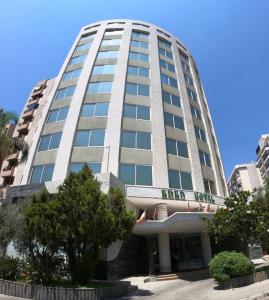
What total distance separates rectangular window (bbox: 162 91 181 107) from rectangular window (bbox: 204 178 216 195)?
10.7 metres

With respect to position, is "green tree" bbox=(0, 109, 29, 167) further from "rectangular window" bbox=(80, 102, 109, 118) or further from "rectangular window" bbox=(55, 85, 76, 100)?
"rectangular window" bbox=(55, 85, 76, 100)

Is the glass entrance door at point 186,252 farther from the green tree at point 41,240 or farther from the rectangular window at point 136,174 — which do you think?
the green tree at point 41,240

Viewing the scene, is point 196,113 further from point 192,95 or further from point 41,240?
point 41,240

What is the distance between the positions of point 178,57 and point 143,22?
827 cm

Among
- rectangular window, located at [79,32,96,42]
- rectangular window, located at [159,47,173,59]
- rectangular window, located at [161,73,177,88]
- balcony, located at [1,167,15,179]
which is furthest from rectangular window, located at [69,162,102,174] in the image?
rectangular window, located at [79,32,96,42]

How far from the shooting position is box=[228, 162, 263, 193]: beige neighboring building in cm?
11588

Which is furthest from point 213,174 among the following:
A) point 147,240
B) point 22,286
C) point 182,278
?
point 22,286

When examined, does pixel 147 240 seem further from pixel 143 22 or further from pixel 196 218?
pixel 143 22

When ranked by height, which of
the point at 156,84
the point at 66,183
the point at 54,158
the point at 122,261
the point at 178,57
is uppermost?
the point at 178,57

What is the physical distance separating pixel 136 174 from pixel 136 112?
28.0 feet

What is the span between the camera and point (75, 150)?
115 feet

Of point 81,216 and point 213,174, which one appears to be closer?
point 81,216

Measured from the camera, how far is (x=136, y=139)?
1417 inches

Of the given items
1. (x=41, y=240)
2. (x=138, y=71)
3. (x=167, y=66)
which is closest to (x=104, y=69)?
(x=138, y=71)
